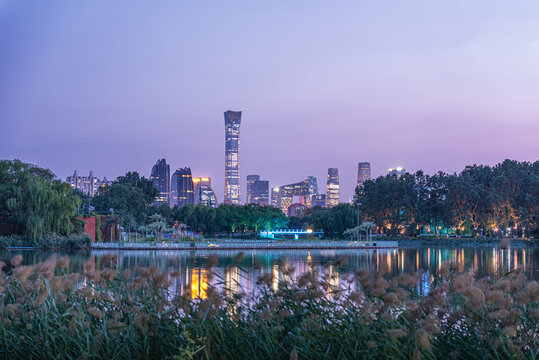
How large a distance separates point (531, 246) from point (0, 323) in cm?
7807

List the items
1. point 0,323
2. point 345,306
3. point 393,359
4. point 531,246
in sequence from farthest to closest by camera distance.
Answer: point 531,246, point 0,323, point 345,306, point 393,359

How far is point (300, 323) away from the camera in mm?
5613

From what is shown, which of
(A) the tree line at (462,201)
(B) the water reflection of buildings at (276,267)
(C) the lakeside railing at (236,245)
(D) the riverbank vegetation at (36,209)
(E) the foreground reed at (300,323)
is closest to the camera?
(E) the foreground reed at (300,323)

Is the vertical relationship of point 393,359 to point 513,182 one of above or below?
below

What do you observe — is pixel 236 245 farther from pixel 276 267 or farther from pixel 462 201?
pixel 276 267

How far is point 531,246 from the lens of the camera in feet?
248

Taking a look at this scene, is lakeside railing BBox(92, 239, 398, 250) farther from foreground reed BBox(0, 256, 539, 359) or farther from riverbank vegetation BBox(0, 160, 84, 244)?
foreground reed BBox(0, 256, 539, 359)

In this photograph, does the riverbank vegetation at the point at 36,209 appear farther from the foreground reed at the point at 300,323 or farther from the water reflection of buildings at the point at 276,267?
the foreground reed at the point at 300,323

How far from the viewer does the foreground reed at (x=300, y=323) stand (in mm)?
5254

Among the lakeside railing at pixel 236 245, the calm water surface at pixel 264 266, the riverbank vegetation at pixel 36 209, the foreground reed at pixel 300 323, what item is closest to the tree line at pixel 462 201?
the lakeside railing at pixel 236 245

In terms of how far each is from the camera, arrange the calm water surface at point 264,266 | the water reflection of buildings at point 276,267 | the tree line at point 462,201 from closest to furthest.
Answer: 1. the water reflection of buildings at point 276,267
2. the calm water surface at point 264,266
3. the tree line at point 462,201

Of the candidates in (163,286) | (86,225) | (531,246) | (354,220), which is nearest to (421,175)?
(354,220)

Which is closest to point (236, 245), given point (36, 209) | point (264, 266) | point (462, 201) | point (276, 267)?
point (36, 209)

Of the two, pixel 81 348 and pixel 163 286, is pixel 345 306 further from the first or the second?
pixel 81 348
